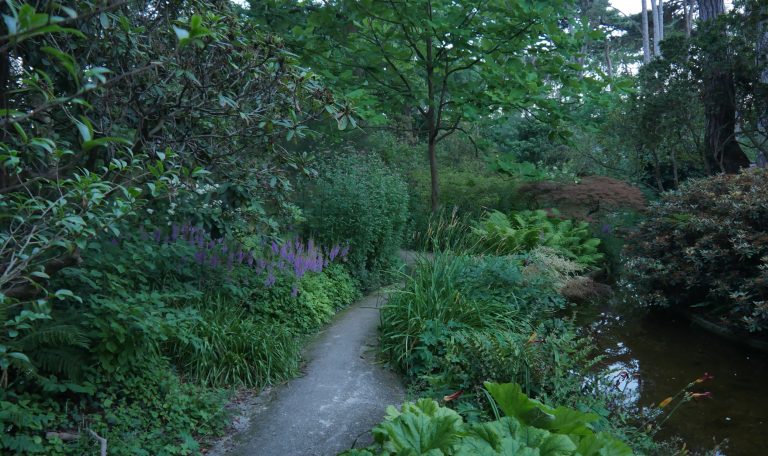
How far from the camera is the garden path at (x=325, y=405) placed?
3.63 metres

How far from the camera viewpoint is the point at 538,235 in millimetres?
9609

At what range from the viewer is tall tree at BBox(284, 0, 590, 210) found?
25.9 ft

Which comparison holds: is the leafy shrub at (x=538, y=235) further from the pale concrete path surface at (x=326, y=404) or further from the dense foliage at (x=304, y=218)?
the pale concrete path surface at (x=326, y=404)

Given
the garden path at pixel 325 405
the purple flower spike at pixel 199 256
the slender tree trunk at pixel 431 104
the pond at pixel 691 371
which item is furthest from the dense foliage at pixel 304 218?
the pond at pixel 691 371

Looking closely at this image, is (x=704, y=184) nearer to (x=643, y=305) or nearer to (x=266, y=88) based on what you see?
(x=643, y=305)

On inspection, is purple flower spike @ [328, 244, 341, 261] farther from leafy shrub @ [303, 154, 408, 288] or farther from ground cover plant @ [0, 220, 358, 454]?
ground cover plant @ [0, 220, 358, 454]

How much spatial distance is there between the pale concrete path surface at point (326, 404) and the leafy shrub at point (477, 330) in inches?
11.4

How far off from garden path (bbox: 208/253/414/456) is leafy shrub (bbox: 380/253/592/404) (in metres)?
0.29

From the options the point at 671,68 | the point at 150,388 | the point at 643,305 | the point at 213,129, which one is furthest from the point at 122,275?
the point at 671,68

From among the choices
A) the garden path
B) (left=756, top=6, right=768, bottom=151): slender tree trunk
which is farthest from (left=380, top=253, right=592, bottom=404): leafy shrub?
(left=756, top=6, right=768, bottom=151): slender tree trunk

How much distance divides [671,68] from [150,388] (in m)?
9.98

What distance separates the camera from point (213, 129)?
4227 mm

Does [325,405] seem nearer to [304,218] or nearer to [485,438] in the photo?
[485,438]

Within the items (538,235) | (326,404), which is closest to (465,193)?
(538,235)
